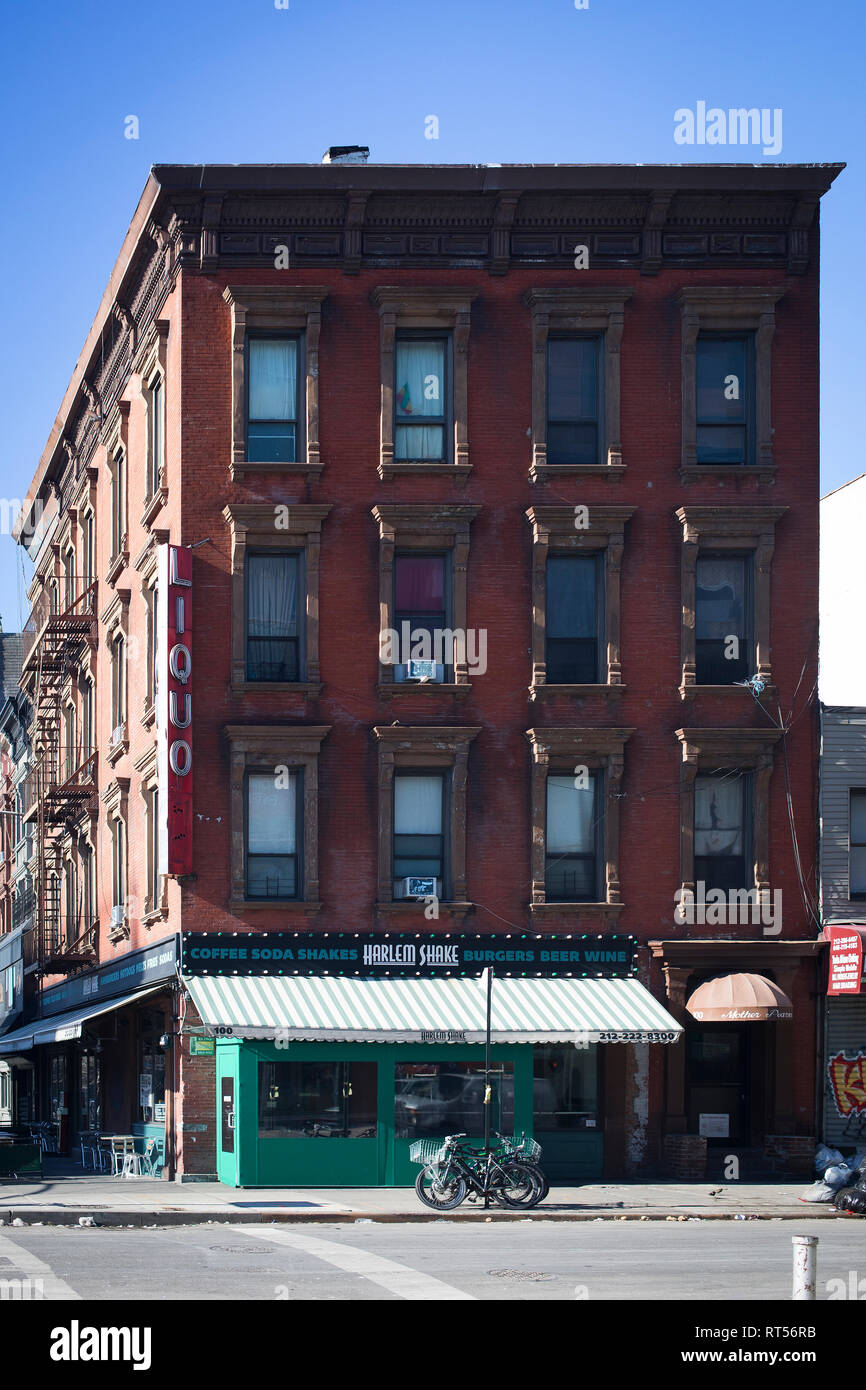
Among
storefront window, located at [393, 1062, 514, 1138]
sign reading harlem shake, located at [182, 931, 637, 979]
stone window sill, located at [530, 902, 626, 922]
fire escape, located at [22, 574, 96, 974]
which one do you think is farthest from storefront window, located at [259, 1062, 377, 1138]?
fire escape, located at [22, 574, 96, 974]

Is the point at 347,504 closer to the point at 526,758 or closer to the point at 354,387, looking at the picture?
the point at 354,387

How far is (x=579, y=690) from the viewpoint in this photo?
107ft

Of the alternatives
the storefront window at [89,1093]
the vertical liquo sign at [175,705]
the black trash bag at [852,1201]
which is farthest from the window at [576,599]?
the storefront window at [89,1093]

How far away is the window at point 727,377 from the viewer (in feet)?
108

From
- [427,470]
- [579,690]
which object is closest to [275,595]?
[427,470]

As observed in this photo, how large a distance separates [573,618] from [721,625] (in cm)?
257

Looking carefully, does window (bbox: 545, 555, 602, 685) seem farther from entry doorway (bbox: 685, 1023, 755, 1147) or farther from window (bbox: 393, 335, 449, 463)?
entry doorway (bbox: 685, 1023, 755, 1147)

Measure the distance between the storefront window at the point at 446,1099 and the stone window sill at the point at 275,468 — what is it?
1002 cm

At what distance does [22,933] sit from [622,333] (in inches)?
1044

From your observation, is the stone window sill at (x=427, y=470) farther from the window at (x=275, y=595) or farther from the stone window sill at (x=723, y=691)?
the stone window sill at (x=723, y=691)

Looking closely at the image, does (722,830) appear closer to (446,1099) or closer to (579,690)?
(579,690)

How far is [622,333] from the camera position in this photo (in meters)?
33.1
